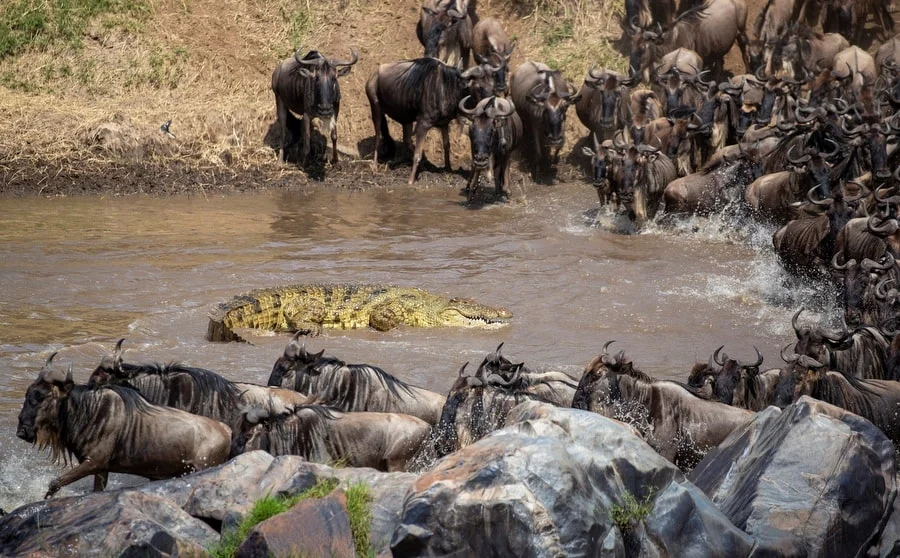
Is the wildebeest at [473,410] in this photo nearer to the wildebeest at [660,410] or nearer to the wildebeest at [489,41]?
the wildebeest at [660,410]

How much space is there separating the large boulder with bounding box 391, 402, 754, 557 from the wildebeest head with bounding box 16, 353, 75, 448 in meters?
2.58

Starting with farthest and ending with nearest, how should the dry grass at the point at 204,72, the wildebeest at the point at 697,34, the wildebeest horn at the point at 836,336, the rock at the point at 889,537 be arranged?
1. the wildebeest at the point at 697,34
2. the dry grass at the point at 204,72
3. the wildebeest horn at the point at 836,336
4. the rock at the point at 889,537

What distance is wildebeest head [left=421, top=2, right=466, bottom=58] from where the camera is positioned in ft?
66.7

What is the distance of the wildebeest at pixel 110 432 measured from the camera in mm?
7261

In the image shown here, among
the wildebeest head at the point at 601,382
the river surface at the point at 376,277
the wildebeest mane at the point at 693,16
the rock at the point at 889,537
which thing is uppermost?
the wildebeest mane at the point at 693,16

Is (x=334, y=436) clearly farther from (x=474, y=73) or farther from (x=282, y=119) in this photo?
(x=282, y=119)

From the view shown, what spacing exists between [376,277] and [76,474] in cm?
656

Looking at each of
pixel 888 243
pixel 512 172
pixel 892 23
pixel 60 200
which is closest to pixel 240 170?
pixel 60 200

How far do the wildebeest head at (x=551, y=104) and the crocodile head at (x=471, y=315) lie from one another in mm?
7158

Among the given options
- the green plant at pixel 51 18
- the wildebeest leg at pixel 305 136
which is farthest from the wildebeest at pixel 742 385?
the green plant at pixel 51 18

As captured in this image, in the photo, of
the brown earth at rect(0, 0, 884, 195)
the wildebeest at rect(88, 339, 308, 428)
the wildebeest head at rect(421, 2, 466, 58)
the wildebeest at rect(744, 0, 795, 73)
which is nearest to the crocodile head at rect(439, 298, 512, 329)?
the wildebeest at rect(88, 339, 308, 428)

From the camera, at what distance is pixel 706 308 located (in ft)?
40.3

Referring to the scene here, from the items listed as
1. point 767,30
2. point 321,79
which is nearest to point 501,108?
point 321,79

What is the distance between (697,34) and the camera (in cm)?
2100
